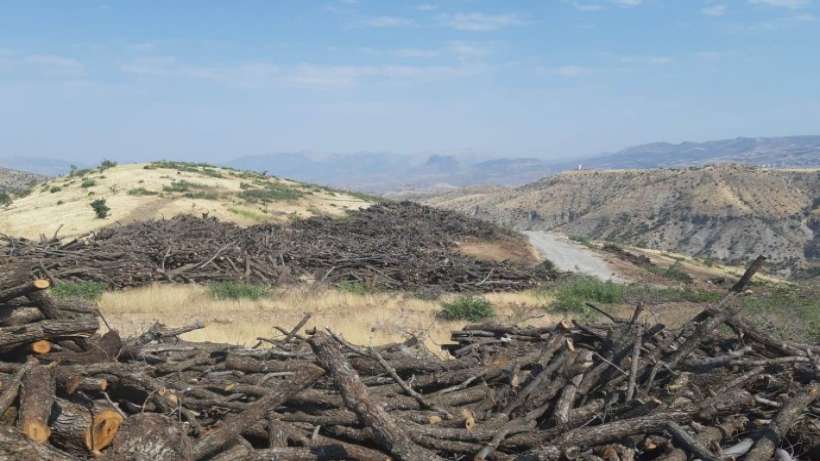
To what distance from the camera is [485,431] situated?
5605mm

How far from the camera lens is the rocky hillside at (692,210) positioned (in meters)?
81.2

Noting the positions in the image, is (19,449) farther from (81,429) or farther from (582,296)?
(582,296)

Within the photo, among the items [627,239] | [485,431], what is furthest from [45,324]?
[627,239]

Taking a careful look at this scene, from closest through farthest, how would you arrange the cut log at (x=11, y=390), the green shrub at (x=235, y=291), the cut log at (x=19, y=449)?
the cut log at (x=19, y=449) < the cut log at (x=11, y=390) < the green shrub at (x=235, y=291)

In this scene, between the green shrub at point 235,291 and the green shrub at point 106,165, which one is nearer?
the green shrub at point 235,291

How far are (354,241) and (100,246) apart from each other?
11080mm

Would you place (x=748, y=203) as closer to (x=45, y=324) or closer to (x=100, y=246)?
(x=100, y=246)

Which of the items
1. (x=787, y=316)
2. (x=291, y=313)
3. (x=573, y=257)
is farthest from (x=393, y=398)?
(x=573, y=257)

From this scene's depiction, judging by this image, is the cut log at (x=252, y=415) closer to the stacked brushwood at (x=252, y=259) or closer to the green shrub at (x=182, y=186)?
the stacked brushwood at (x=252, y=259)

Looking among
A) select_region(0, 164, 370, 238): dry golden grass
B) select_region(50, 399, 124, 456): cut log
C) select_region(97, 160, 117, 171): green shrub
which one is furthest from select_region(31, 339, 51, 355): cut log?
select_region(97, 160, 117, 171): green shrub

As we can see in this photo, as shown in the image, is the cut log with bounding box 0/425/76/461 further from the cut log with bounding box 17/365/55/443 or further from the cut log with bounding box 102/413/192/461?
the cut log with bounding box 102/413/192/461

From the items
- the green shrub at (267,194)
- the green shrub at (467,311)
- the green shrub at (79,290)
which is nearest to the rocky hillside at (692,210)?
the green shrub at (267,194)

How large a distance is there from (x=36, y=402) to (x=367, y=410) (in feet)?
8.38

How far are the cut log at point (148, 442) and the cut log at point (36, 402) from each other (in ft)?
1.67
